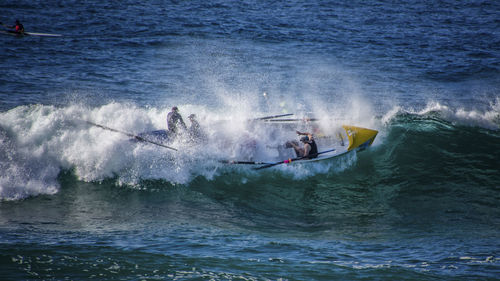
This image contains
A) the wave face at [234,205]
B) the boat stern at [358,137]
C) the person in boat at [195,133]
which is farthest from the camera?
the boat stern at [358,137]

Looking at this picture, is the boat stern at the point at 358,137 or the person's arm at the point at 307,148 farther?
the boat stern at the point at 358,137

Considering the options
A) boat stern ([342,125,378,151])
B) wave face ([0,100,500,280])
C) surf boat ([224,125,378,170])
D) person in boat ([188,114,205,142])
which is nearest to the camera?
wave face ([0,100,500,280])

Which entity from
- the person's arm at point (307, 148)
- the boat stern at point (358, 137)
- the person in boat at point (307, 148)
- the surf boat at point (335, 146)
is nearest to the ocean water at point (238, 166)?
the surf boat at point (335, 146)

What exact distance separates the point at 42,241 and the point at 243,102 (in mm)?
16278

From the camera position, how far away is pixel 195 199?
13.6 metres

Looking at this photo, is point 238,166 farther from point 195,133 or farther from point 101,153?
point 101,153

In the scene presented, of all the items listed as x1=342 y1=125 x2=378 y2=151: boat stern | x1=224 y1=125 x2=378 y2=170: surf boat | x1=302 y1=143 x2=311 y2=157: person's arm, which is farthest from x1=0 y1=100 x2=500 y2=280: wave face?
x1=302 y1=143 x2=311 y2=157: person's arm

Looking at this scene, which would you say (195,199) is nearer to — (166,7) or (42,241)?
(42,241)

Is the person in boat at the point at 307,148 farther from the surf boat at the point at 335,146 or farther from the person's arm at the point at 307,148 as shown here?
the surf boat at the point at 335,146

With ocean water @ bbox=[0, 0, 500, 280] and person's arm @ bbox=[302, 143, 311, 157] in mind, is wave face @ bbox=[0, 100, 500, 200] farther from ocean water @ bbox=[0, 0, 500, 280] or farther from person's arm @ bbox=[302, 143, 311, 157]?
person's arm @ bbox=[302, 143, 311, 157]

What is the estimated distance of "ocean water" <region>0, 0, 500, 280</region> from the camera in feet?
32.4

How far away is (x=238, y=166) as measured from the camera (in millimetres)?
15148

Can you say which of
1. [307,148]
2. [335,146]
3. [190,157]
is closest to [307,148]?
[307,148]

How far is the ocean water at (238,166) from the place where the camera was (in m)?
9.87
